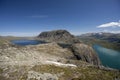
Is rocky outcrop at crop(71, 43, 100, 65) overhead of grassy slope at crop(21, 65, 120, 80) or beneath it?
beneath

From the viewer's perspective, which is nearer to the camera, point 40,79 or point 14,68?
point 40,79

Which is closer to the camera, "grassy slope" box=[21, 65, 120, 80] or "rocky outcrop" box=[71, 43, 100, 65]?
"grassy slope" box=[21, 65, 120, 80]

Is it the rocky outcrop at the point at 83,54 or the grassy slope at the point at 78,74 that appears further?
the rocky outcrop at the point at 83,54

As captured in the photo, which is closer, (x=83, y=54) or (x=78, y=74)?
(x=78, y=74)

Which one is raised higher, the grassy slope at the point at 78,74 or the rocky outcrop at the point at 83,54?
the grassy slope at the point at 78,74

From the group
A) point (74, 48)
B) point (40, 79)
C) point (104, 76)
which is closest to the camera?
point (40, 79)

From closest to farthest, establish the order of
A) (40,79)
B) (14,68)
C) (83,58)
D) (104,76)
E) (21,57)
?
(40,79) → (104,76) → (14,68) → (21,57) → (83,58)

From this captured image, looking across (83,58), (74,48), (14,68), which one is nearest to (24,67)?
(14,68)

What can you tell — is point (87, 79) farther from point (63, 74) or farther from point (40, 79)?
point (40, 79)

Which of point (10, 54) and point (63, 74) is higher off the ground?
point (10, 54)

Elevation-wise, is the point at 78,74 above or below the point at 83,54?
above
